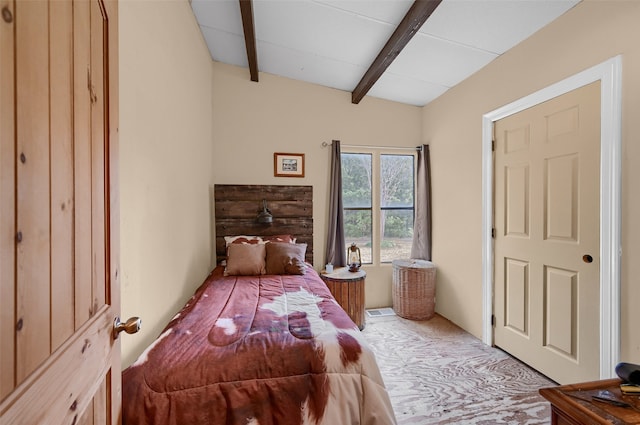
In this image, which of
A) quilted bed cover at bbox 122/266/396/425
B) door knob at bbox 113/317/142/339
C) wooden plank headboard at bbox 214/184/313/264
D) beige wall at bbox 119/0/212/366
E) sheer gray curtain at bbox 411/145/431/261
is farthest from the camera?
sheer gray curtain at bbox 411/145/431/261

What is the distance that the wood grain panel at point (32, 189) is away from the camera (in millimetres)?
461

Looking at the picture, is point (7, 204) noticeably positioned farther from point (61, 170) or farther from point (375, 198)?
point (375, 198)

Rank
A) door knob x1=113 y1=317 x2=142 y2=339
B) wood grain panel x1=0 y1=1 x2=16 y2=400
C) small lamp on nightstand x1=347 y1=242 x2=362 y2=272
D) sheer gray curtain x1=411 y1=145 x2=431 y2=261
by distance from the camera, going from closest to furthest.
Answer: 1. wood grain panel x1=0 y1=1 x2=16 y2=400
2. door knob x1=113 y1=317 x2=142 y2=339
3. small lamp on nightstand x1=347 y1=242 x2=362 y2=272
4. sheer gray curtain x1=411 y1=145 x2=431 y2=261

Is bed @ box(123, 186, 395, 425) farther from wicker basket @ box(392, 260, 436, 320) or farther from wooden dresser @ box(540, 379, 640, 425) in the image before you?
wicker basket @ box(392, 260, 436, 320)

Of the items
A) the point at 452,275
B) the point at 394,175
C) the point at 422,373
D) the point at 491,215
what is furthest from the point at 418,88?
the point at 422,373

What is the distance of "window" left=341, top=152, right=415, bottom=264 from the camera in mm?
3527

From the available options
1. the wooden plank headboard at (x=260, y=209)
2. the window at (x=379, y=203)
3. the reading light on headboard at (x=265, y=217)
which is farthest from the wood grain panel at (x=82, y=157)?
the window at (x=379, y=203)

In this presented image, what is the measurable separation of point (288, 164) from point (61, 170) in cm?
280

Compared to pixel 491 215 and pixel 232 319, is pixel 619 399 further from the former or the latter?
pixel 491 215

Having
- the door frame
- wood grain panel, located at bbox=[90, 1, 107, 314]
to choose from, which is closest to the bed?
wood grain panel, located at bbox=[90, 1, 107, 314]

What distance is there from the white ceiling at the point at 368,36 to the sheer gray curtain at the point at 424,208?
2.67 ft

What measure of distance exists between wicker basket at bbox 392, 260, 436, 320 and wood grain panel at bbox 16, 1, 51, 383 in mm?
3130

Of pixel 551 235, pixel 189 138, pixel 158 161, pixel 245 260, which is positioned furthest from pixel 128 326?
pixel 551 235

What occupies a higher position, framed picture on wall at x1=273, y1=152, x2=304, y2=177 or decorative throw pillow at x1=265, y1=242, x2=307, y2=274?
framed picture on wall at x1=273, y1=152, x2=304, y2=177
